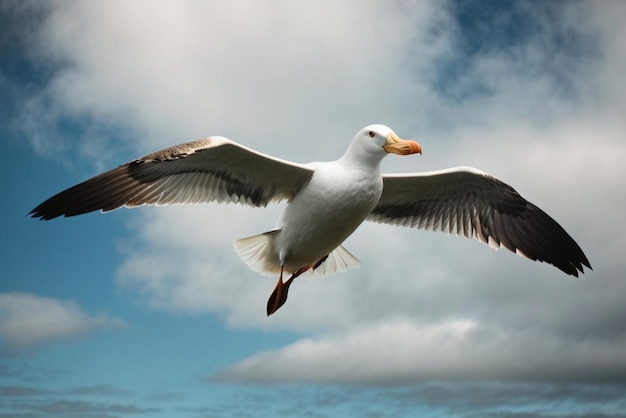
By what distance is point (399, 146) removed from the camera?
27.9 feet

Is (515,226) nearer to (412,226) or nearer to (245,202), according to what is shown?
(412,226)

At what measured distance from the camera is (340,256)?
11.2 m

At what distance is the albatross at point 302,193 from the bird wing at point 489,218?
0.02m

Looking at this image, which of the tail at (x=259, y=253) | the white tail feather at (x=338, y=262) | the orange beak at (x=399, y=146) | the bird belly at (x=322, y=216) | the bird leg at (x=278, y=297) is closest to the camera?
the orange beak at (x=399, y=146)

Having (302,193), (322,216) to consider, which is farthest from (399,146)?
(302,193)

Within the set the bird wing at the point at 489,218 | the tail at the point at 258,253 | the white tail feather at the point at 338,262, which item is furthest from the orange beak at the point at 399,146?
the white tail feather at the point at 338,262

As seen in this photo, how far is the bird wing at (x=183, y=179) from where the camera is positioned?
9055 mm

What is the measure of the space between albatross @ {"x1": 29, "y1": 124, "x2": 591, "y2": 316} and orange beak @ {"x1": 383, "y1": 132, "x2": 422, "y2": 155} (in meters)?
0.01

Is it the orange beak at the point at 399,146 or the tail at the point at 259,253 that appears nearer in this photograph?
the orange beak at the point at 399,146

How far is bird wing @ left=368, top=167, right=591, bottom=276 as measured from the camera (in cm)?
1123

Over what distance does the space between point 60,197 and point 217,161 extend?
6.86 feet

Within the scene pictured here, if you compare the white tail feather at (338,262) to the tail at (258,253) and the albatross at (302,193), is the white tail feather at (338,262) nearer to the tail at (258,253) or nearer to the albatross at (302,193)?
the albatross at (302,193)

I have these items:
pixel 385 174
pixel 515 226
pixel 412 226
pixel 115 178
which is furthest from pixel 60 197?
pixel 515 226

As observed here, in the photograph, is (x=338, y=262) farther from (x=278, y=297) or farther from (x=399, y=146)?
(x=399, y=146)
